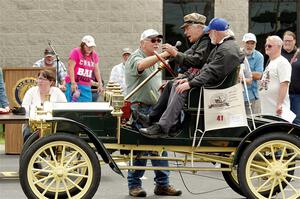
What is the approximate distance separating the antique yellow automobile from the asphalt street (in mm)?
1055

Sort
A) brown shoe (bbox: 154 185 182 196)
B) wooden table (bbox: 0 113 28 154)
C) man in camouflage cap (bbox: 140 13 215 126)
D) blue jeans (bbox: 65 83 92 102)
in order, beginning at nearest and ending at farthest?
man in camouflage cap (bbox: 140 13 215 126), brown shoe (bbox: 154 185 182 196), wooden table (bbox: 0 113 28 154), blue jeans (bbox: 65 83 92 102)

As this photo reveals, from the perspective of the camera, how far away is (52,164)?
816 cm

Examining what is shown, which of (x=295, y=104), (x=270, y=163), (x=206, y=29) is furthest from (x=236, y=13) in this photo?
(x=270, y=163)

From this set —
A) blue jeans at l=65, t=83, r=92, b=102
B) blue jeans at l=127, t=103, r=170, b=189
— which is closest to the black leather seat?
blue jeans at l=127, t=103, r=170, b=189

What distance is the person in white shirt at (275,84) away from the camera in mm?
10609

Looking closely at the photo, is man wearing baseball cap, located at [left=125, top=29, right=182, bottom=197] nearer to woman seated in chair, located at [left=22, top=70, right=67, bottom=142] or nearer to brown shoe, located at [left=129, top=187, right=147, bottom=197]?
brown shoe, located at [left=129, top=187, right=147, bottom=197]

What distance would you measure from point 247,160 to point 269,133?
0.38 m

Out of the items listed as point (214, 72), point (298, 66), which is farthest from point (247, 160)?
point (298, 66)

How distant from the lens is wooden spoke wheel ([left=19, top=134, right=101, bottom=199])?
316 inches

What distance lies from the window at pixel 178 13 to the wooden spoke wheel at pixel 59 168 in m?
9.46

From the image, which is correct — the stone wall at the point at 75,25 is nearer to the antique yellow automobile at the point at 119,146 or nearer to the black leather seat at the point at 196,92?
the antique yellow automobile at the point at 119,146

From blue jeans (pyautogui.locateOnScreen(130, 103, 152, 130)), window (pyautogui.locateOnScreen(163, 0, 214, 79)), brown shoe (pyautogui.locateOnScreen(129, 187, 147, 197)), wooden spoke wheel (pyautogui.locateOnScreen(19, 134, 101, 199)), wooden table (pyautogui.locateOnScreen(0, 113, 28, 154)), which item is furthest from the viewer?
window (pyautogui.locateOnScreen(163, 0, 214, 79))

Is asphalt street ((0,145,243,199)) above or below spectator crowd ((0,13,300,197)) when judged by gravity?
below

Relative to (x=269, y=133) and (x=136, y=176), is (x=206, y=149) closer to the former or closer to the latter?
(x=269, y=133)
